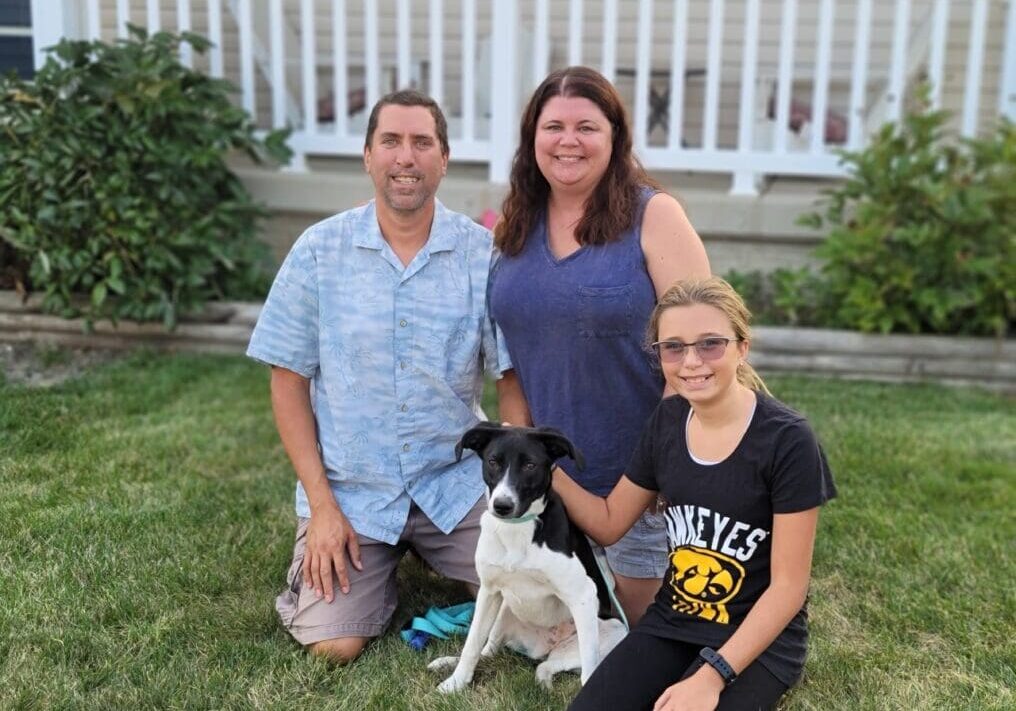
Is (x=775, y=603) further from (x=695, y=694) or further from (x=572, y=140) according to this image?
Answer: (x=572, y=140)

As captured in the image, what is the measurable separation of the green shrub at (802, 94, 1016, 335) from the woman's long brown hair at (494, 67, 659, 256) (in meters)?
3.20

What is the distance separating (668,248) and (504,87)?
13.1ft

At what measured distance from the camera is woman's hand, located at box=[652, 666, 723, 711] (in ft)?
7.72

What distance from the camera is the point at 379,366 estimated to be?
3121mm

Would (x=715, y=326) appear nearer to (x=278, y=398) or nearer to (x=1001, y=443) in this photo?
(x=278, y=398)

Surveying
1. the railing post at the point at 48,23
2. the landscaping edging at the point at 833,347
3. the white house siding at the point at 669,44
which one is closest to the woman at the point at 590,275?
the landscaping edging at the point at 833,347

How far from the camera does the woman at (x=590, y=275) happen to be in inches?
117

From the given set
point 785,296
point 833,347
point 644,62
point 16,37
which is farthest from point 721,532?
→ point 16,37

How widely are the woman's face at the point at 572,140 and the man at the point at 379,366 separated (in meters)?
0.35

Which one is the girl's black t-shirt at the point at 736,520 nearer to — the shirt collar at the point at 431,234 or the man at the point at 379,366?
the man at the point at 379,366

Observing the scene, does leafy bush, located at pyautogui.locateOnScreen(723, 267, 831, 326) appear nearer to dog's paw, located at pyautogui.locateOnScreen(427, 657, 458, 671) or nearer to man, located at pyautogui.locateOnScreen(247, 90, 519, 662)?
man, located at pyautogui.locateOnScreen(247, 90, 519, 662)

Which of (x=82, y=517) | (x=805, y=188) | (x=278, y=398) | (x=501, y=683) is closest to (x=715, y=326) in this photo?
(x=501, y=683)

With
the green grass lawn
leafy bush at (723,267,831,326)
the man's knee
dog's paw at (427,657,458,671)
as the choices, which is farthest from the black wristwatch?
leafy bush at (723,267,831,326)

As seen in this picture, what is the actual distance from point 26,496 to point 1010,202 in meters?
5.33
